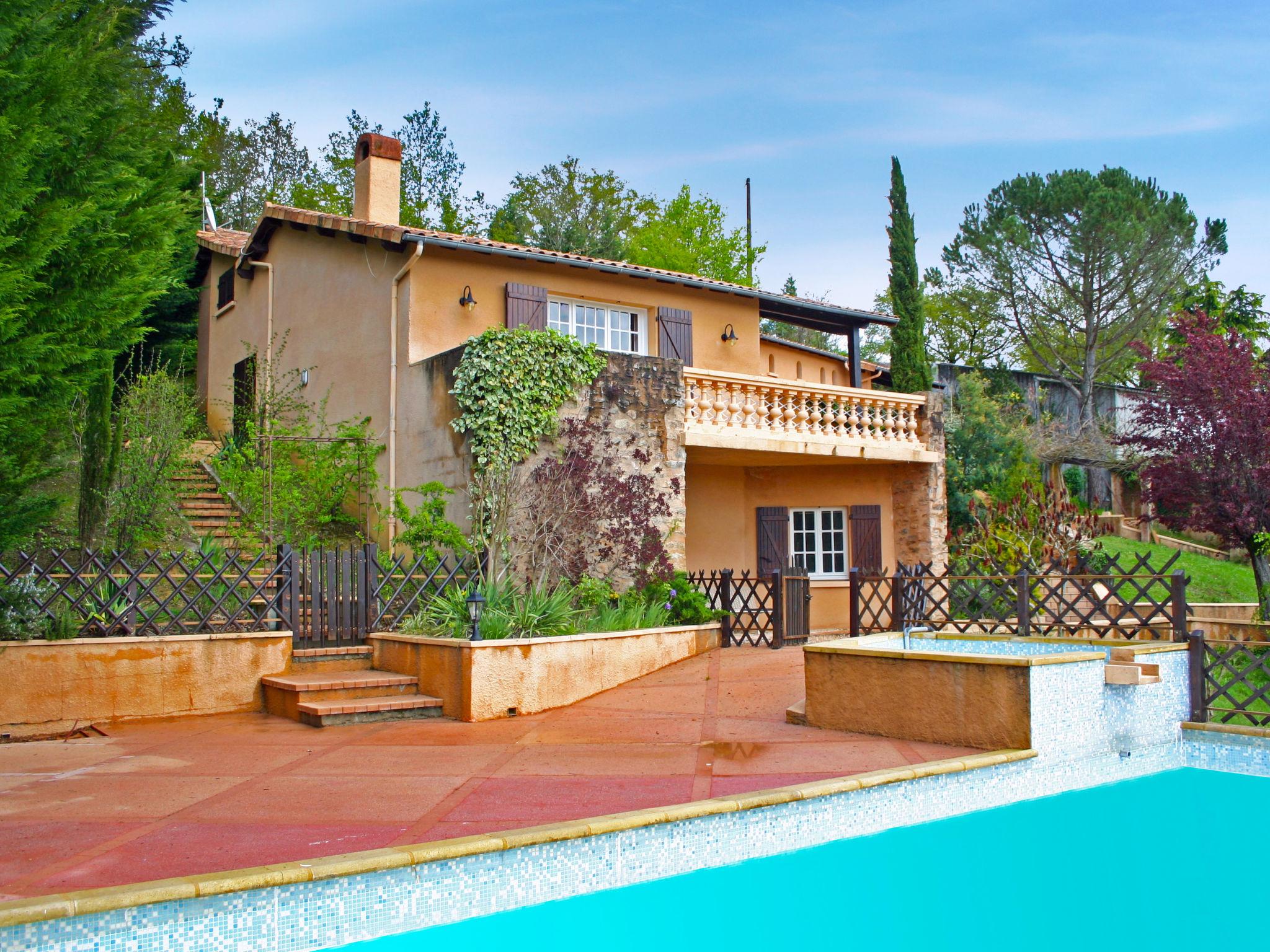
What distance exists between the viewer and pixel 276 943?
4574 mm

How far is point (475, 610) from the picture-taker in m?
9.57

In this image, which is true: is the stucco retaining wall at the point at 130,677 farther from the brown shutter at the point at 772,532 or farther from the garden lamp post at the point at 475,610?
the brown shutter at the point at 772,532

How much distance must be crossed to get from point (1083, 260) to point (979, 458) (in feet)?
48.2

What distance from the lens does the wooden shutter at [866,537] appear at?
17.3 m

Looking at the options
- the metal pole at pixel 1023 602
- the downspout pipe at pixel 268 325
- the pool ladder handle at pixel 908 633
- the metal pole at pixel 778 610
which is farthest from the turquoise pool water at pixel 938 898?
the downspout pipe at pixel 268 325

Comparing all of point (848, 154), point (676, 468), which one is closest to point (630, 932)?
point (676, 468)

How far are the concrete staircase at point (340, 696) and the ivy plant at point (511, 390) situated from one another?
3.32m

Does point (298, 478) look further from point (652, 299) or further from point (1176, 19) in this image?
point (1176, 19)

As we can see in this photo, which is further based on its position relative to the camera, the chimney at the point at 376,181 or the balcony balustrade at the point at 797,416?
the chimney at the point at 376,181

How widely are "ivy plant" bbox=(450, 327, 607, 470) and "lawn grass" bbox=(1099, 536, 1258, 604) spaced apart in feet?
38.3

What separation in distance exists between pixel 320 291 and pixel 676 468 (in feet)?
24.5

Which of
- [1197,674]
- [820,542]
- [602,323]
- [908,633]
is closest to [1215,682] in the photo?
[1197,674]

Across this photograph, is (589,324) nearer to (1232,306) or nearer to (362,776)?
(362,776)

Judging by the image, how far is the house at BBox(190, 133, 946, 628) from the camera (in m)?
14.2
